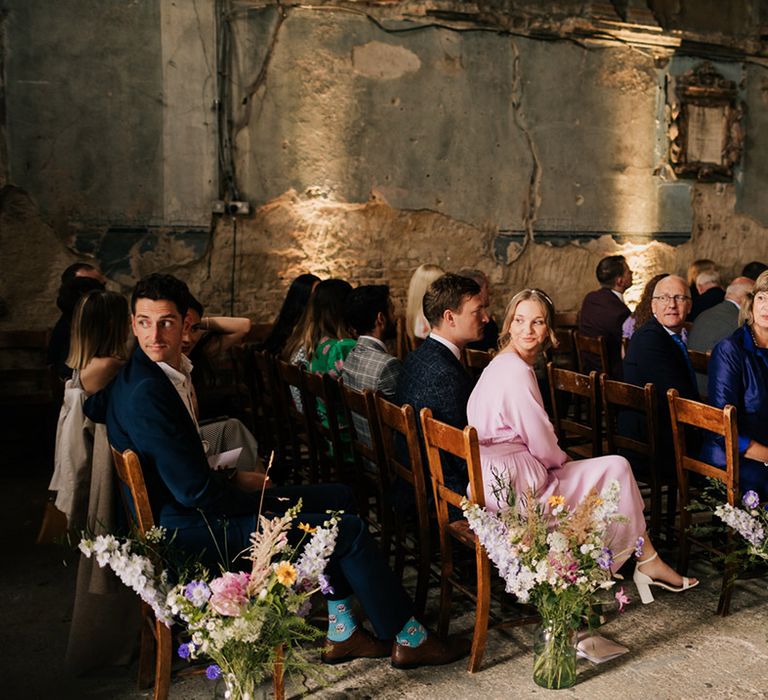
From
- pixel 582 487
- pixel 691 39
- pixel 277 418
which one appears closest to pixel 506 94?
pixel 691 39

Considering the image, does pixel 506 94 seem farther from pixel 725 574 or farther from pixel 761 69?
pixel 725 574

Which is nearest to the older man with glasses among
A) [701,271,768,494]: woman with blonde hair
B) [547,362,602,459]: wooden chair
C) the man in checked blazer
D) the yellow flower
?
[547,362,602,459]: wooden chair

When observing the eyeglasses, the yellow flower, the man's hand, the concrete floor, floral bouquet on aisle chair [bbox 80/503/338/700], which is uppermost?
the eyeglasses

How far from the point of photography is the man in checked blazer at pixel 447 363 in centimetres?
336

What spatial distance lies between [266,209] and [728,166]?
16.3 feet

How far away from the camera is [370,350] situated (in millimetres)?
4145

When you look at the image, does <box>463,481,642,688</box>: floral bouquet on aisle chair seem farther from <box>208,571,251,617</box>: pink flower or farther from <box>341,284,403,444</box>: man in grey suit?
<box>341,284,403,444</box>: man in grey suit

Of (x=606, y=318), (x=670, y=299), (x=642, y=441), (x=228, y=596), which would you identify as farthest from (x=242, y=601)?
(x=606, y=318)

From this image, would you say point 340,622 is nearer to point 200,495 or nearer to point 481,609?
point 481,609

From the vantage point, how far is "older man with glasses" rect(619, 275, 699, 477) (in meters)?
4.00

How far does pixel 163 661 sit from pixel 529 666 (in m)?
1.26

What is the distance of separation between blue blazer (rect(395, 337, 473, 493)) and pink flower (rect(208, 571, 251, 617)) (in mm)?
1183

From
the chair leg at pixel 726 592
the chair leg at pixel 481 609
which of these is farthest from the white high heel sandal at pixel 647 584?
the chair leg at pixel 481 609

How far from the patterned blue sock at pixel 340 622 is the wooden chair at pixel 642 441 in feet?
4.96
